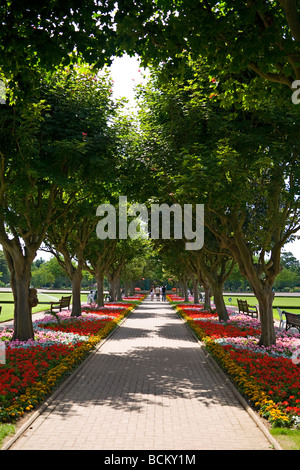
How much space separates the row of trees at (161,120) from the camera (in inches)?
232

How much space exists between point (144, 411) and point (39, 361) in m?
4.30

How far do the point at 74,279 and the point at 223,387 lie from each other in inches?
610

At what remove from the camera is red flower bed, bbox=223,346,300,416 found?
7.41m

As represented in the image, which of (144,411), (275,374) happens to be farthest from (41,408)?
(275,374)

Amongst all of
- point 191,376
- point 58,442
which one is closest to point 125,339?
point 191,376

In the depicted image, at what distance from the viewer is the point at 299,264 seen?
5615 inches

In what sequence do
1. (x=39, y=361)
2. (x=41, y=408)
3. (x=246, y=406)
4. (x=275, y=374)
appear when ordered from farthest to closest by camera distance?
(x=39, y=361) < (x=275, y=374) < (x=246, y=406) < (x=41, y=408)

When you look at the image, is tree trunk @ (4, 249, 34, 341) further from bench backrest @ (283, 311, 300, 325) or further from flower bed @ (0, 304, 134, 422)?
bench backrest @ (283, 311, 300, 325)

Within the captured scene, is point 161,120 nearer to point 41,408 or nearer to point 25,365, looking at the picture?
Result: point 25,365

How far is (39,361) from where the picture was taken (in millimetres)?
10391

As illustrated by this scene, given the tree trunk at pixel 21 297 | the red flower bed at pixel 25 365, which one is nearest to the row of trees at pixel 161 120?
the tree trunk at pixel 21 297

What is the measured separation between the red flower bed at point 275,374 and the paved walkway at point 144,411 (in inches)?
27.3

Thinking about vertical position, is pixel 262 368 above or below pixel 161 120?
below

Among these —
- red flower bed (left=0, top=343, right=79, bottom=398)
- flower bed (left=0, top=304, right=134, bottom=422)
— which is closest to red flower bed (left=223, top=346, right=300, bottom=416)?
flower bed (left=0, top=304, right=134, bottom=422)
